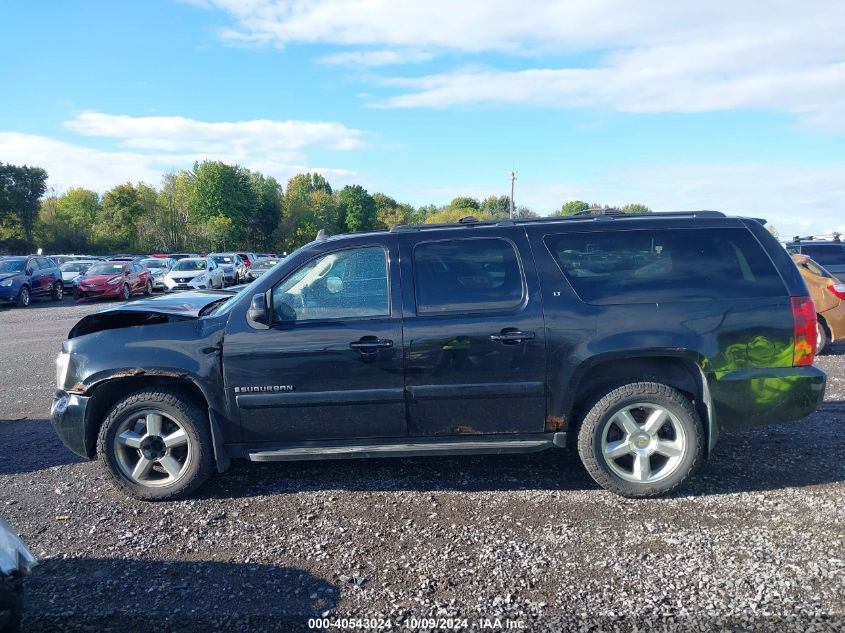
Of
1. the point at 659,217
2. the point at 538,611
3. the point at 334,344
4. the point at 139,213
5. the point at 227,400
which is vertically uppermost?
the point at 139,213

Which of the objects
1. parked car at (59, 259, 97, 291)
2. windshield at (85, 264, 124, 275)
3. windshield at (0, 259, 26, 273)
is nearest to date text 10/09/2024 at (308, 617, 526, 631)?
windshield at (85, 264, 124, 275)

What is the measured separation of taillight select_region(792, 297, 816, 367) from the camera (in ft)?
13.9

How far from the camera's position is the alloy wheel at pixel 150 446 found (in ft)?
14.6

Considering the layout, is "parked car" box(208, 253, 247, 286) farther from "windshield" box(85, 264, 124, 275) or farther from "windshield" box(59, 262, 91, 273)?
"windshield" box(85, 264, 124, 275)

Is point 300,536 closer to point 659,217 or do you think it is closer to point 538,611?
point 538,611

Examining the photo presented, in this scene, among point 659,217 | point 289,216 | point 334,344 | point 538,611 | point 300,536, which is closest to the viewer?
point 538,611

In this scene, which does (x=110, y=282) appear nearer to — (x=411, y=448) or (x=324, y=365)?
(x=324, y=365)

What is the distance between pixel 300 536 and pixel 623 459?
2.29 meters

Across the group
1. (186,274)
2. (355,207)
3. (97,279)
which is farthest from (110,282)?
(355,207)

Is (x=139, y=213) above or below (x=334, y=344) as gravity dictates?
above

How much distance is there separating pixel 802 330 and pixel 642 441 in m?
1.32

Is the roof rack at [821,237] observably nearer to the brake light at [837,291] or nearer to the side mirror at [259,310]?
the brake light at [837,291]

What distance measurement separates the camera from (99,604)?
3.20 m

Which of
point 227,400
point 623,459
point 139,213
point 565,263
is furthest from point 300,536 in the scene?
point 139,213
